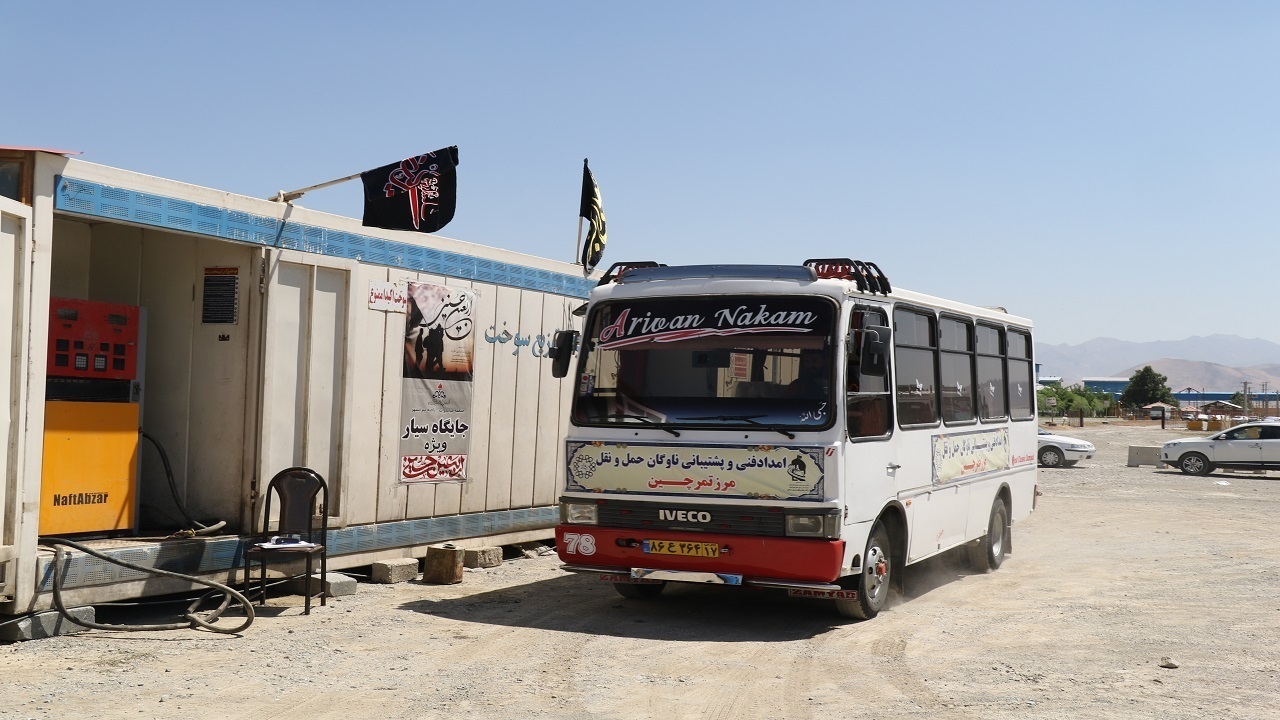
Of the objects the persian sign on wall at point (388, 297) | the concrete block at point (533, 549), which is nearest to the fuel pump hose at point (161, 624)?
the persian sign on wall at point (388, 297)

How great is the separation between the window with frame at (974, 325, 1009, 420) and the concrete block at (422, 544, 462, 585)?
544 cm

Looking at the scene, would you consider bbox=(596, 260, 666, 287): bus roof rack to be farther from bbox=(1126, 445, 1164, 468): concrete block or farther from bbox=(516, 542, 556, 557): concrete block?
bbox=(1126, 445, 1164, 468): concrete block

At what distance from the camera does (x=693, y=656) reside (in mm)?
7586

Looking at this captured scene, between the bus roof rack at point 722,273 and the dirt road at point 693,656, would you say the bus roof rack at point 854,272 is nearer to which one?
the bus roof rack at point 722,273

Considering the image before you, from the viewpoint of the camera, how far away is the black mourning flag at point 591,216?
13570 mm

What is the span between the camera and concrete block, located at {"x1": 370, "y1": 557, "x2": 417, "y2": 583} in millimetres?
10359

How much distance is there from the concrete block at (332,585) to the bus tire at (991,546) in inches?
253

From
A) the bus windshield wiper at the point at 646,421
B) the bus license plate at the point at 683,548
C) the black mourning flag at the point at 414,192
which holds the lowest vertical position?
the bus license plate at the point at 683,548

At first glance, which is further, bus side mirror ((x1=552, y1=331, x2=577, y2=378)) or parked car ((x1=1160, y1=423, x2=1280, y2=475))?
parked car ((x1=1160, y1=423, x2=1280, y2=475))

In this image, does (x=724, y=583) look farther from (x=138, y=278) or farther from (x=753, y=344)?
(x=138, y=278)

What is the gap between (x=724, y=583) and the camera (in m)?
8.38

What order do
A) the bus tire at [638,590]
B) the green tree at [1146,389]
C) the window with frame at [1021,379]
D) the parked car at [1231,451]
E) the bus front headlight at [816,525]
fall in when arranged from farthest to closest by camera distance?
the green tree at [1146,389], the parked car at [1231,451], the window with frame at [1021,379], the bus tire at [638,590], the bus front headlight at [816,525]

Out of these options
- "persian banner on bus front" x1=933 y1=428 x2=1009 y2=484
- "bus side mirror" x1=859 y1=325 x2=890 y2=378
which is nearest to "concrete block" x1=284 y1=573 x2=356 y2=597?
"bus side mirror" x1=859 y1=325 x2=890 y2=378

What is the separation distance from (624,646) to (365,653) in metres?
1.72
